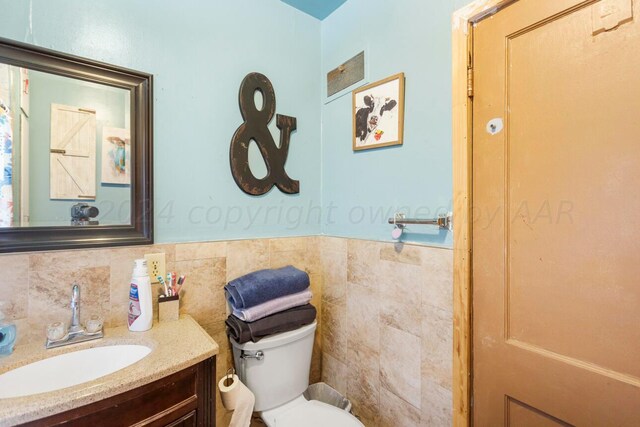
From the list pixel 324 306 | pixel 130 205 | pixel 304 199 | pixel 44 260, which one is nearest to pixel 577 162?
pixel 304 199

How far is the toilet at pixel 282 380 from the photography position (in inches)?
48.7

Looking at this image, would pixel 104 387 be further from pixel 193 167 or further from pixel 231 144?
pixel 231 144

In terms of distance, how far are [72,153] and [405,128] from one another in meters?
1.30

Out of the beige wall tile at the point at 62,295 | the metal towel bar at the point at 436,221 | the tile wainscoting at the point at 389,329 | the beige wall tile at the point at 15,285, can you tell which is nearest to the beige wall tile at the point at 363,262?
the tile wainscoting at the point at 389,329

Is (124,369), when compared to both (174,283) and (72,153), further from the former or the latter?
(72,153)

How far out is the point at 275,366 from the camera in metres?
1.30

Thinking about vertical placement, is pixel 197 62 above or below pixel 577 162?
above

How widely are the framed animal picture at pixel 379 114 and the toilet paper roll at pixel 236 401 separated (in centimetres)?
119

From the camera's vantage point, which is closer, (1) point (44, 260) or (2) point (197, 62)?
(1) point (44, 260)

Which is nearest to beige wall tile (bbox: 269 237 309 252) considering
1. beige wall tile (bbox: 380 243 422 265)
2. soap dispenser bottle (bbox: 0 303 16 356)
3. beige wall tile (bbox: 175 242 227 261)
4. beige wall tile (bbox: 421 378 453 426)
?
beige wall tile (bbox: 175 242 227 261)

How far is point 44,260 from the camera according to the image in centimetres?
99

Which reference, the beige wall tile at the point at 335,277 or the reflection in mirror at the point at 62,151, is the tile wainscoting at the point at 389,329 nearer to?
the beige wall tile at the point at 335,277

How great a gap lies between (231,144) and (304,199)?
0.50 metres

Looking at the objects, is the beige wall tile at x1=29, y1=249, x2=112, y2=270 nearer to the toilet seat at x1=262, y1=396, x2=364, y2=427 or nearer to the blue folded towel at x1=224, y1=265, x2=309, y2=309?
the blue folded towel at x1=224, y1=265, x2=309, y2=309
